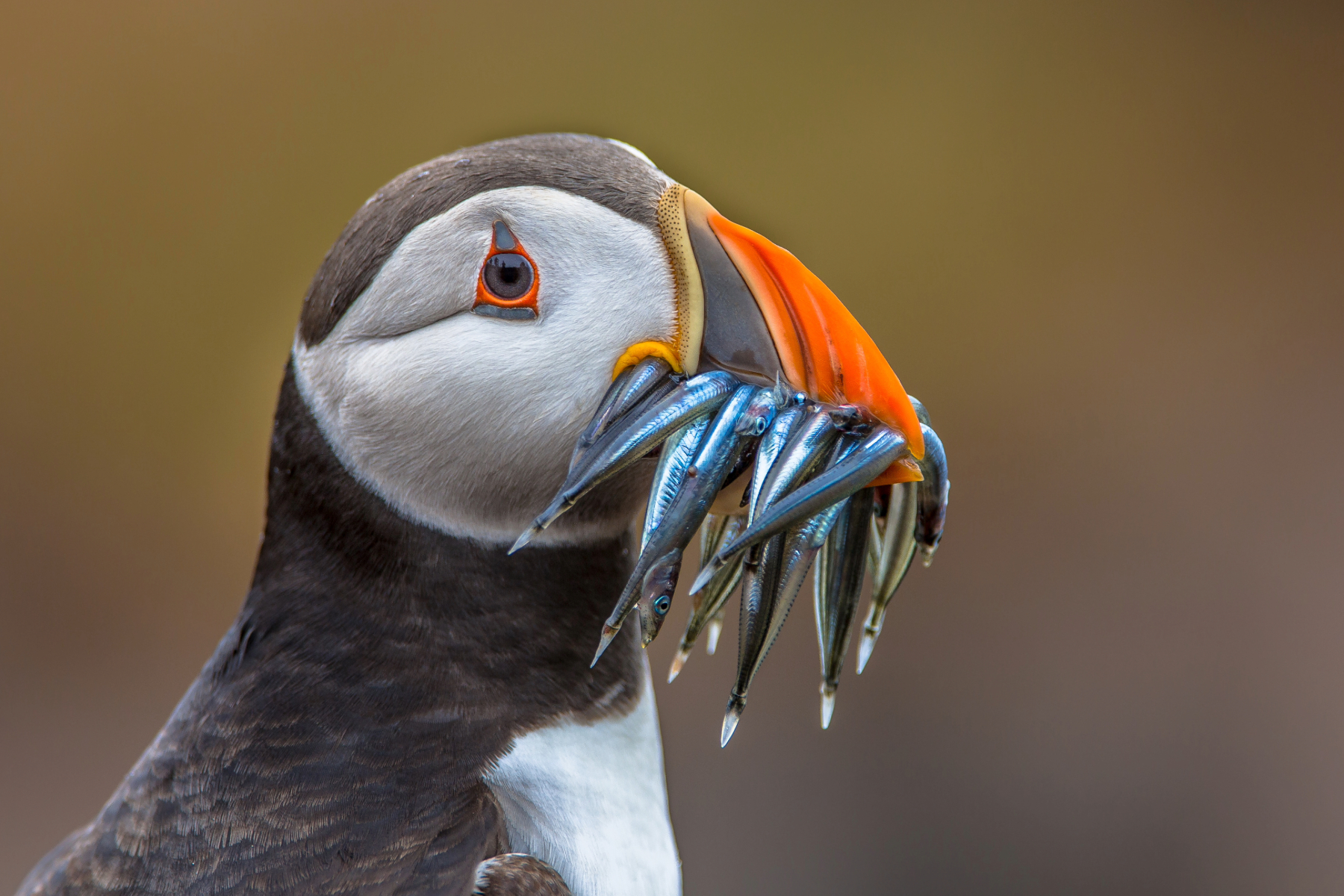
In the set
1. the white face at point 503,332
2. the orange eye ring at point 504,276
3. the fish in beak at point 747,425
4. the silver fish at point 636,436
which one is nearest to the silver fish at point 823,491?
the fish in beak at point 747,425

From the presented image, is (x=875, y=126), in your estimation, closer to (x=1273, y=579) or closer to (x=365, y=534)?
(x=1273, y=579)

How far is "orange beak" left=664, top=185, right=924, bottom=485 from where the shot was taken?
1.20 m

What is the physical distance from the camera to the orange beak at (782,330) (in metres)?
1.20

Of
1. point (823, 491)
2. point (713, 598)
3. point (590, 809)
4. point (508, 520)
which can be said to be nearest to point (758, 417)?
point (823, 491)

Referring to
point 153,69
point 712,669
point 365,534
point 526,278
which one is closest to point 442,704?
point 365,534

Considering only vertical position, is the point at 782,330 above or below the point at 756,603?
above

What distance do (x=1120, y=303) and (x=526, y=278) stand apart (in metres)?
3.71

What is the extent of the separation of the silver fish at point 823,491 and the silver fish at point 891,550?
216 mm

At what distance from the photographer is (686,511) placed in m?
1.18

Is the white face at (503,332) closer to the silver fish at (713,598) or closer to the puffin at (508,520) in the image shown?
the puffin at (508,520)

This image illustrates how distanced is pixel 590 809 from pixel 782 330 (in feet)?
2.20

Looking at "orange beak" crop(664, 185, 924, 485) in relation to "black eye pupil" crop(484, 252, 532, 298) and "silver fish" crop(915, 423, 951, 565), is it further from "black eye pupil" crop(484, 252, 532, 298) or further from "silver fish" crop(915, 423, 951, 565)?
"black eye pupil" crop(484, 252, 532, 298)

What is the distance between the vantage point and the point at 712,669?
4.00 m

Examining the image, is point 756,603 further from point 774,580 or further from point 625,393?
point 625,393
